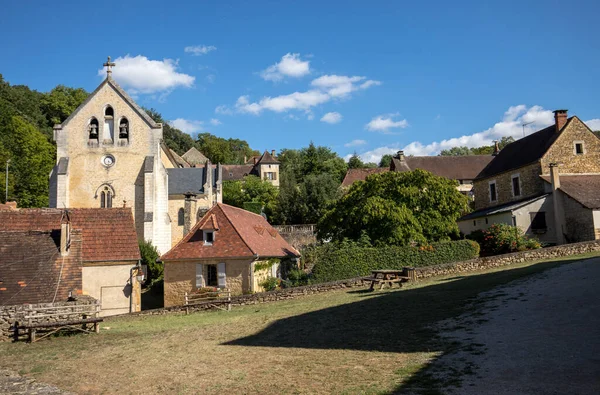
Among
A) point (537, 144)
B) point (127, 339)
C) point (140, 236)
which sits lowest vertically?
point (127, 339)

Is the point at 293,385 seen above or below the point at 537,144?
below

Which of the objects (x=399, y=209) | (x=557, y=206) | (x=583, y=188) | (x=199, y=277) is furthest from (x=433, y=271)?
(x=583, y=188)

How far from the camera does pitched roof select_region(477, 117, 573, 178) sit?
3616 centimetres

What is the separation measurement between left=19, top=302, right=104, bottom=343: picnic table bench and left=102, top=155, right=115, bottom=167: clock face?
72.0ft

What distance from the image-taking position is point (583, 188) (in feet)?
108

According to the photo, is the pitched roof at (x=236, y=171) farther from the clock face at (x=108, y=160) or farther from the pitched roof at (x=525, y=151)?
the pitched roof at (x=525, y=151)

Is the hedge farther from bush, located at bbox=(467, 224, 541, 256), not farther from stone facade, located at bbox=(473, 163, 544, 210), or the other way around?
stone facade, located at bbox=(473, 163, 544, 210)

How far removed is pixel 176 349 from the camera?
39.9ft

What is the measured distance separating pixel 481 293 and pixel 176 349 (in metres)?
9.82

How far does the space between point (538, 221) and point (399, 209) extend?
451 inches

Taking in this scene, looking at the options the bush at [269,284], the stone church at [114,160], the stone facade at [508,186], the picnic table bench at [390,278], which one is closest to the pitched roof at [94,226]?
the bush at [269,284]

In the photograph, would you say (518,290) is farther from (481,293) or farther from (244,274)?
(244,274)

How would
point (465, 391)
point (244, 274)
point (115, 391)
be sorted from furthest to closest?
point (244, 274)
point (115, 391)
point (465, 391)

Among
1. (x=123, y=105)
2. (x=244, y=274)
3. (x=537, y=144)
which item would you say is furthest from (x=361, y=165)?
(x=244, y=274)
